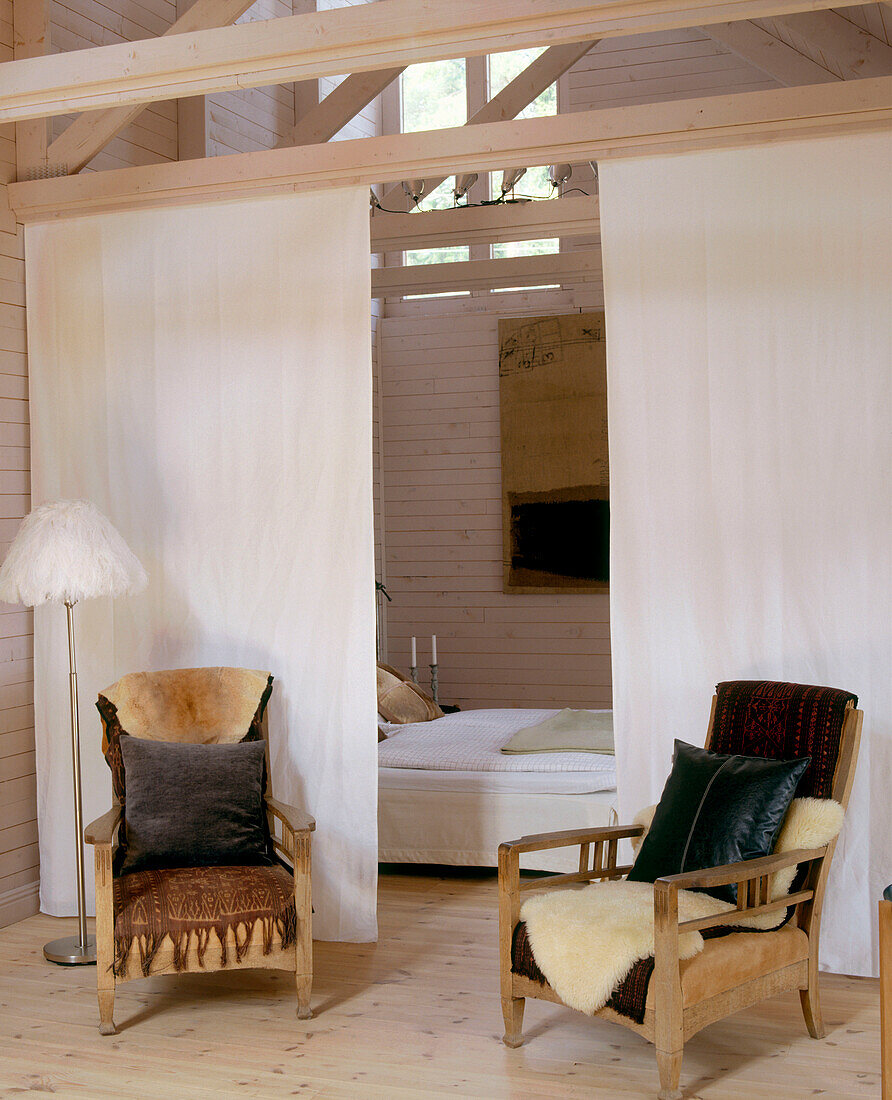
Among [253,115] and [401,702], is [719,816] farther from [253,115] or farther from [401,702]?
[253,115]

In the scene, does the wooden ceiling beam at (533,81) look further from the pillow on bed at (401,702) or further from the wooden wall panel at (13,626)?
the pillow on bed at (401,702)

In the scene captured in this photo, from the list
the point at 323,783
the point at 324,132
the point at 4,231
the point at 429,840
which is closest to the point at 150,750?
the point at 323,783

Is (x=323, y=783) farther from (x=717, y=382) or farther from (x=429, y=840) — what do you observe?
(x=717, y=382)

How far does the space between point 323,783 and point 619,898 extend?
138cm

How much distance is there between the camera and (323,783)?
4.04m

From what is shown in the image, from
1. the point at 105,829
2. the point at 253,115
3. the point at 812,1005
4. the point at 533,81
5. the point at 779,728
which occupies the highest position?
the point at 253,115

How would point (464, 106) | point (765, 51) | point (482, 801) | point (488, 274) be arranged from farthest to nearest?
point (464, 106) < point (488, 274) < point (765, 51) < point (482, 801)

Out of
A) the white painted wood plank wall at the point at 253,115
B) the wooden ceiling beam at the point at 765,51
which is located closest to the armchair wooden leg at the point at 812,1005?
the wooden ceiling beam at the point at 765,51

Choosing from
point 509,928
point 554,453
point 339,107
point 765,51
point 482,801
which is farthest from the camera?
point 554,453

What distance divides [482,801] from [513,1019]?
1.56 m

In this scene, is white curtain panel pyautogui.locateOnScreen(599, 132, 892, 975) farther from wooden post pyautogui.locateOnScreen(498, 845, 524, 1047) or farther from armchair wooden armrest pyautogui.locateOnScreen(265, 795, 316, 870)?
armchair wooden armrest pyautogui.locateOnScreen(265, 795, 316, 870)

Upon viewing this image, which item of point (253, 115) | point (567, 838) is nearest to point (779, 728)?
point (567, 838)

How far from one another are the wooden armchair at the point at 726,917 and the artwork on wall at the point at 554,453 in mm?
3620

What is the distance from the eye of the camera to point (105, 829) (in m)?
3.38
